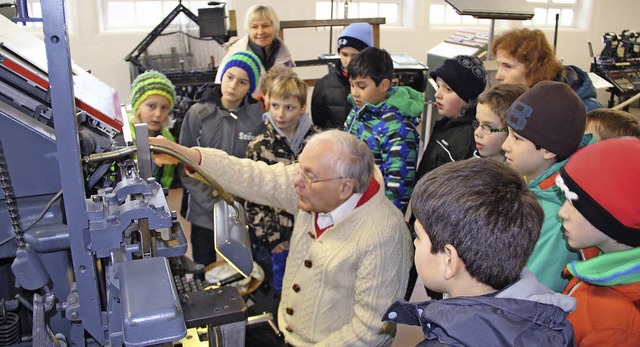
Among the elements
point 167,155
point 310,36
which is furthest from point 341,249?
point 310,36

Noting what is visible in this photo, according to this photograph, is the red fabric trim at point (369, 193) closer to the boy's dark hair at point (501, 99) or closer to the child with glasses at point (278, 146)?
the boy's dark hair at point (501, 99)

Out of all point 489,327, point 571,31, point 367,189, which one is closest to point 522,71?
point 367,189

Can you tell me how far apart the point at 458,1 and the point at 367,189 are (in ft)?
6.45

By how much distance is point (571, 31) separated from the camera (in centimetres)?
855

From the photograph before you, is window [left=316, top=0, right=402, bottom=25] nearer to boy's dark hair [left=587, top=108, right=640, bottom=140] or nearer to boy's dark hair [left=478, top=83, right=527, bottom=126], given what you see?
boy's dark hair [left=478, top=83, right=527, bottom=126]

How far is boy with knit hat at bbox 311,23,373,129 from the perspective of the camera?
A: 319 cm

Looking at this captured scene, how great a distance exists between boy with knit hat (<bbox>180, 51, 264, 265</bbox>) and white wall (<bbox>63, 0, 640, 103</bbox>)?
3387mm

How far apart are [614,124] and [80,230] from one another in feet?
5.68

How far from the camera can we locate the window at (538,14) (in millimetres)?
7867

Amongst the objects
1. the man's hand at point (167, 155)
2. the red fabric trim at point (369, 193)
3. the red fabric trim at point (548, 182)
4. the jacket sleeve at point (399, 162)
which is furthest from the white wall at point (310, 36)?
the red fabric trim at point (548, 182)

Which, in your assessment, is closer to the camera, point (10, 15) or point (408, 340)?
point (10, 15)

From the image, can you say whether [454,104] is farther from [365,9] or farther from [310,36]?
[365,9]

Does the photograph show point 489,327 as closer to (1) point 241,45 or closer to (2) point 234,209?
(2) point 234,209

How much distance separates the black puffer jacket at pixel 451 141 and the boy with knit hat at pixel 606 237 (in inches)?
38.0
